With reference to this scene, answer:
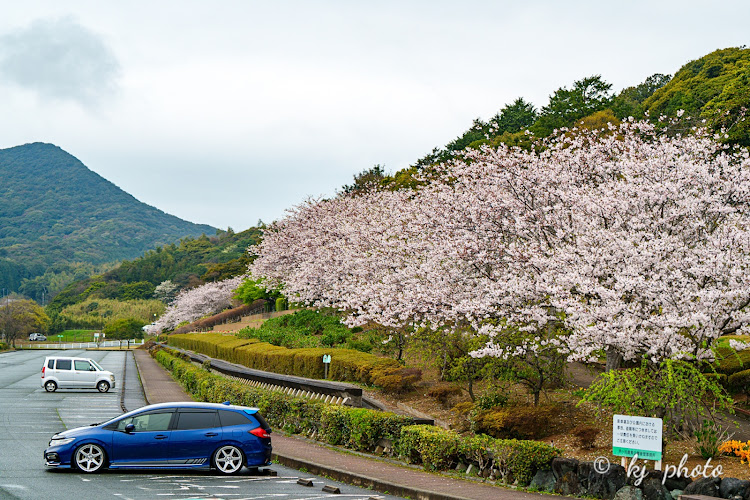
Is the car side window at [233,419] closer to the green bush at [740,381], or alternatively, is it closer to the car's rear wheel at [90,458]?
the car's rear wheel at [90,458]

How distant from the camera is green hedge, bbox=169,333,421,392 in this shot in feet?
67.9

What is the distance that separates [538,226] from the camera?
18.6 metres

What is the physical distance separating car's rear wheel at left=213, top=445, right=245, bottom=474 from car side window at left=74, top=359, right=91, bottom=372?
23.9 m

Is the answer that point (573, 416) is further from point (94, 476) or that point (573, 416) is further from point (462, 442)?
point (94, 476)

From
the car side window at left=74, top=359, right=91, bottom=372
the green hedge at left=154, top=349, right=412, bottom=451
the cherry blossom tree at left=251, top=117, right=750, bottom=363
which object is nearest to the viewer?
the cherry blossom tree at left=251, top=117, right=750, bottom=363

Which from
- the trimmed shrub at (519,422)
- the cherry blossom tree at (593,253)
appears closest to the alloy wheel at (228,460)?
the trimmed shrub at (519,422)

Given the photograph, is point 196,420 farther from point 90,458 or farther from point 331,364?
point 331,364

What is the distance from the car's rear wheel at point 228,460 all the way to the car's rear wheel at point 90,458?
6.93 feet

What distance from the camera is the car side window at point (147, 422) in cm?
1328

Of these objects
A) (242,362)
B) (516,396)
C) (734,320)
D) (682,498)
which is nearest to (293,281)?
(242,362)

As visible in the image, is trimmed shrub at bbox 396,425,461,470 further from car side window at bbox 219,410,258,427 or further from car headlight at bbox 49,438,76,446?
car headlight at bbox 49,438,76,446

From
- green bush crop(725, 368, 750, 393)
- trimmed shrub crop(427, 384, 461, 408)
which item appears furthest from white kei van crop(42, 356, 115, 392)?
green bush crop(725, 368, 750, 393)

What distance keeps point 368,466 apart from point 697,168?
10.2 m

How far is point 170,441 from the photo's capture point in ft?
43.7
